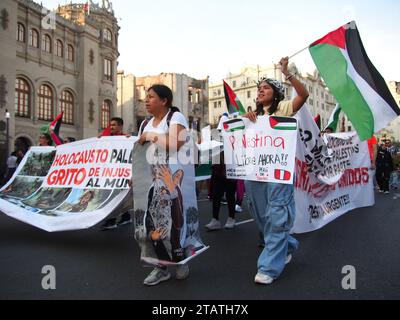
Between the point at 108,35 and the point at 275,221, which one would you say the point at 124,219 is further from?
the point at 108,35

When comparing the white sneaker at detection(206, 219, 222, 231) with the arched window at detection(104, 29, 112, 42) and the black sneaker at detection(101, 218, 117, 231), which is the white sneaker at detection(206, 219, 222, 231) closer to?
the black sneaker at detection(101, 218, 117, 231)

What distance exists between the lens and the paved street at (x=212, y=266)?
9.89 feet

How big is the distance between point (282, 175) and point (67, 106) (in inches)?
1196

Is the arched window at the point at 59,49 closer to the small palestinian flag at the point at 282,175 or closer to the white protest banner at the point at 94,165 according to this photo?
the white protest banner at the point at 94,165

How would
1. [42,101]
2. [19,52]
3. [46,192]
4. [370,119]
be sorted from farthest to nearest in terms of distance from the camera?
1. [42,101]
2. [19,52]
3. [46,192]
4. [370,119]

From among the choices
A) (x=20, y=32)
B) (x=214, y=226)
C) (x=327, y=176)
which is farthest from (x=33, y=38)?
(x=327, y=176)

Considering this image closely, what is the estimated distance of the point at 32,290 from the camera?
3113mm

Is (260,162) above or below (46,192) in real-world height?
above

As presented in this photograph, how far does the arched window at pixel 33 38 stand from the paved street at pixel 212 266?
2612 centimetres

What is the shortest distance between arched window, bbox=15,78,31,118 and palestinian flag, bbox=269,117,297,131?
26826 mm

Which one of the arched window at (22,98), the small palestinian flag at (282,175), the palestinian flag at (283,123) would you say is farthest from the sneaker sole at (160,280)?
the arched window at (22,98)
